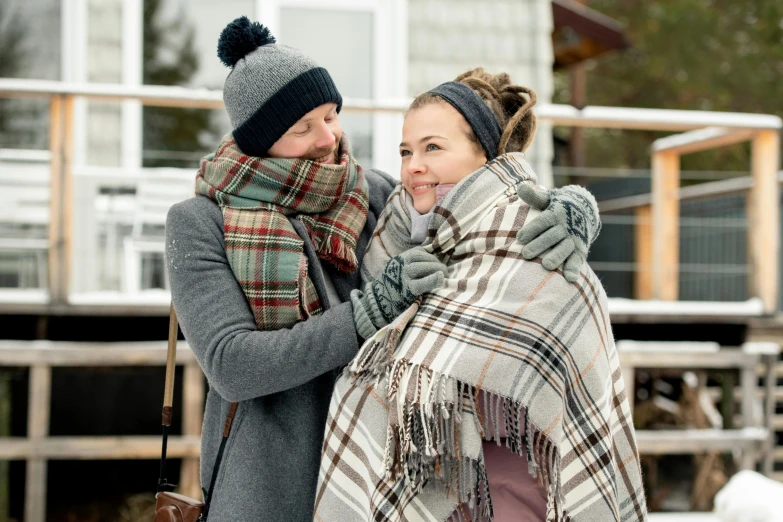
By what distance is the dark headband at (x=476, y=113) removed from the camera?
6.47 ft

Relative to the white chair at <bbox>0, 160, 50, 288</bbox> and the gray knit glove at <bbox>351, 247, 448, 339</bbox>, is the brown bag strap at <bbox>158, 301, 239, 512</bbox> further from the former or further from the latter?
the white chair at <bbox>0, 160, 50, 288</bbox>

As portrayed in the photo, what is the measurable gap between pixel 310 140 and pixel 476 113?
0.37 m

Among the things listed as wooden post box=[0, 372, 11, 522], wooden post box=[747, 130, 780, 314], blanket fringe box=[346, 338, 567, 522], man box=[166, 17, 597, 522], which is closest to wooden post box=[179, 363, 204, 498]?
wooden post box=[0, 372, 11, 522]

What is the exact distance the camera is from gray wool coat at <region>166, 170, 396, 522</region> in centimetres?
185

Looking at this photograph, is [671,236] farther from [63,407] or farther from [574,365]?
[574,365]

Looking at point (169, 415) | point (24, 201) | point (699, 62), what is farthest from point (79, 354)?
point (699, 62)

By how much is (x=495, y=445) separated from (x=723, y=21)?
1862 centimetres

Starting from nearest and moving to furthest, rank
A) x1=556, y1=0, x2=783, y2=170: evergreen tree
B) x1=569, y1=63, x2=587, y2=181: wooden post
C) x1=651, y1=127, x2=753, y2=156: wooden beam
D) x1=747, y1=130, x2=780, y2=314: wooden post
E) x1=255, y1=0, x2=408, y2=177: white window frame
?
x1=747, y1=130, x2=780, y2=314: wooden post
x1=651, y1=127, x2=753, y2=156: wooden beam
x1=255, y1=0, x2=408, y2=177: white window frame
x1=569, y1=63, x2=587, y2=181: wooden post
x1=556, y1=0, x2=783, y2=170: evergreen tree

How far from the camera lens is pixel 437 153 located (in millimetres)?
1974

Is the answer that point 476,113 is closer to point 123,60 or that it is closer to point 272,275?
point 272,275

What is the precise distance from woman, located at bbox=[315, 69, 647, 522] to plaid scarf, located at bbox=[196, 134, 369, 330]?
14cm

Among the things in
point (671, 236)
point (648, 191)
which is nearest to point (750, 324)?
point (671, 236)

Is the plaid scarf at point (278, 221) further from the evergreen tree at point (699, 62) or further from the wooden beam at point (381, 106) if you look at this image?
the evergreen tree at point (699, 62)

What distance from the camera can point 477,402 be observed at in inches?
68.6
